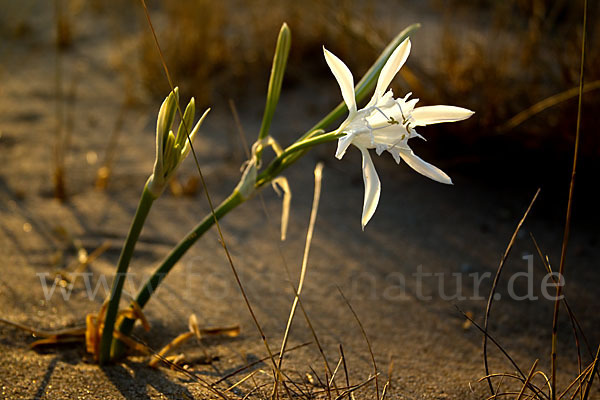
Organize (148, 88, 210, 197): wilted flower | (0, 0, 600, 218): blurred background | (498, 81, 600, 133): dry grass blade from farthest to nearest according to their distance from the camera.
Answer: (0, 0, 600, 218): blurred background
(498, 81, 600, 133): dry grass blade
(148, 88, 210, 197): wilted flower

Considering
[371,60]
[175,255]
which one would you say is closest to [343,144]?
[175,255]

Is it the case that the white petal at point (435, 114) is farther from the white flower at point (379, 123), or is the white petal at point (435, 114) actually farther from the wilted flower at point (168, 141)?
the wilted flower at point (168, 141)

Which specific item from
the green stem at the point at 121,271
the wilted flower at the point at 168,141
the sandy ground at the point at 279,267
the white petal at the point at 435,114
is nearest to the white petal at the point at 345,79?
the white petal at the point at 435,114

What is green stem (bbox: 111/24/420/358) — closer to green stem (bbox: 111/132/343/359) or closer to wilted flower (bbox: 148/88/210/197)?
green stem (bbox: 111/132/343/359)

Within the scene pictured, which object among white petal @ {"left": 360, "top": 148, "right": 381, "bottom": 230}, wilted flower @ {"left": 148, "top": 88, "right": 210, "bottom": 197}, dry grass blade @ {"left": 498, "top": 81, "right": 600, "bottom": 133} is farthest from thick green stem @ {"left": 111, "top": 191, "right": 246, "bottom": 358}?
dry grass blade @ {"left": 498, "top": 81, "right": 600, "bottom": 133}

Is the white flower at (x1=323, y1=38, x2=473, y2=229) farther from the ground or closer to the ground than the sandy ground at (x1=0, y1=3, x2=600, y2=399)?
farther from the ground

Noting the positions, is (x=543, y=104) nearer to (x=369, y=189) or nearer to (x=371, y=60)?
(x=371, y=60)

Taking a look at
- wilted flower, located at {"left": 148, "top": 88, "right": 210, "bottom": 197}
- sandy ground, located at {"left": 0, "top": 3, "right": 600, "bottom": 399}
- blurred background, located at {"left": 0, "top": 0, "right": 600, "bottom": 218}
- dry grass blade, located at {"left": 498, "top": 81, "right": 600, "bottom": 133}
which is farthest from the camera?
blurred background, located at {"left": 0, "top": 0, "right": 600, "bottom": 218}
